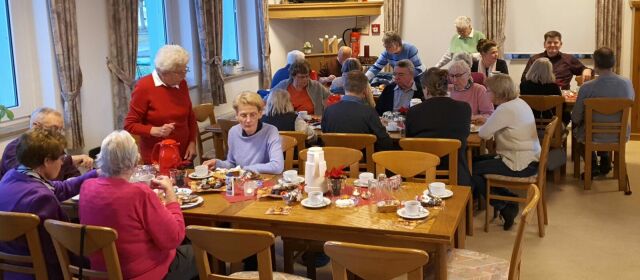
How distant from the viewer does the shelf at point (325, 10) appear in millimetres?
8969

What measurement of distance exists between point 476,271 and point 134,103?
245 cm

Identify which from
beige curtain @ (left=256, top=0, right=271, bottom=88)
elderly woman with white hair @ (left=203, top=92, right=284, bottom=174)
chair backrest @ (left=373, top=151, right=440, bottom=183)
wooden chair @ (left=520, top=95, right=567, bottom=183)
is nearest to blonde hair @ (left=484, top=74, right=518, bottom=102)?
wooden chair @ (left=520, top=95, right=567, bottom=183)

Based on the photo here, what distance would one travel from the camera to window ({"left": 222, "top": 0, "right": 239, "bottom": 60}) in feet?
27.8

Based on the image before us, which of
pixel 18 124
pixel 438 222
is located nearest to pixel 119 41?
pixel 18 124

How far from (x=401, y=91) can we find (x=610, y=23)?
12.2ft

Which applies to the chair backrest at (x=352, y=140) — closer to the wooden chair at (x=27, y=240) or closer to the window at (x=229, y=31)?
the wooden chair at (x=27, y=240)

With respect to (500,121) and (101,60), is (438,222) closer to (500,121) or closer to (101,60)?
(500,121)

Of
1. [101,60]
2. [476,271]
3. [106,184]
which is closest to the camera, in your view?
[106,184]

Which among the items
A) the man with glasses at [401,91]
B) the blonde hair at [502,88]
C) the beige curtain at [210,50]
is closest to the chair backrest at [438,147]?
the blonde hair at [502,88]

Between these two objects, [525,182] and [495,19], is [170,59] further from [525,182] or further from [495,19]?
[495,19]

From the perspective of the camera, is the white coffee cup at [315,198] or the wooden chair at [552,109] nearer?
the white coffee cup at [315,198]

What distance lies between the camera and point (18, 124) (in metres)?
4.60

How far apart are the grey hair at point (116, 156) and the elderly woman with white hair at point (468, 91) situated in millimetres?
3521

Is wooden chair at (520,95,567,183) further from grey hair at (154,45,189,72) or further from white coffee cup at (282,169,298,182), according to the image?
grey hair at (154,45,189,72)
